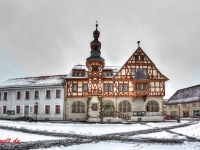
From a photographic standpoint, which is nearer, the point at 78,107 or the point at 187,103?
the point at 78,107

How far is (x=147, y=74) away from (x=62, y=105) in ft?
56.1

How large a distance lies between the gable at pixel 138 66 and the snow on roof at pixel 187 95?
2072 centimetres

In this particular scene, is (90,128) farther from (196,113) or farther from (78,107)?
(196,113)

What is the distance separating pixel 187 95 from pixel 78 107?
117 ft

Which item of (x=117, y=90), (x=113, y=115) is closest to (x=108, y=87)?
(x=117, y=90)

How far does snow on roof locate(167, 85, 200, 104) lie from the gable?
20.7 meters

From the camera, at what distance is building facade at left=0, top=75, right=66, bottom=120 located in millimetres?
33688

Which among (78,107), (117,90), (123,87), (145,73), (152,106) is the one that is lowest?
(78,107)

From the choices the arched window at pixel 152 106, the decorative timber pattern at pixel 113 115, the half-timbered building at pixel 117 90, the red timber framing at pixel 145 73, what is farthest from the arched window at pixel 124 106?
the arched window at pixel 152 106

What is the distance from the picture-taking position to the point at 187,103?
1962 inches

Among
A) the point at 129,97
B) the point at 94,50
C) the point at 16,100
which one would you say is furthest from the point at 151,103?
the point at 16,100

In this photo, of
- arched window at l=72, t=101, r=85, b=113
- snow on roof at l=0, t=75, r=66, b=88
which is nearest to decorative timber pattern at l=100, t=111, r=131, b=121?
arched window at l=72, t=101, r=85, b=113

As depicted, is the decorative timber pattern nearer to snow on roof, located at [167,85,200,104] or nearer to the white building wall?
the white building wall

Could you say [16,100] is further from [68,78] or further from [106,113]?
[106,113]
